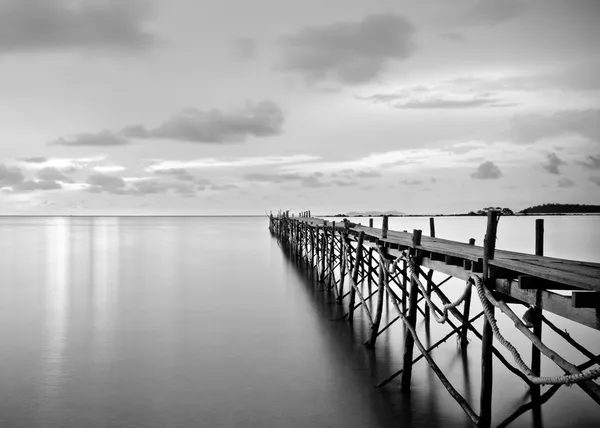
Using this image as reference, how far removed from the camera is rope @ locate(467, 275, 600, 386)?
12.6ft

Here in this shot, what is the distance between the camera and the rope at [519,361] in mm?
3846

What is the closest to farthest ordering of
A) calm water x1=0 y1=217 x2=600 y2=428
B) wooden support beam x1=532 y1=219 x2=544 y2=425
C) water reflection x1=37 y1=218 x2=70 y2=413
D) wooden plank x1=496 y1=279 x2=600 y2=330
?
wooden plank x1=496 y1=279 x2=600 y2=330 → wooden support beam x1=532 y1=219 x2=544 y2=425 → calm water x1=0 y1=217 x2=600 y2=428 → water reflection x1=37 y1=218 x2=70 y2=413

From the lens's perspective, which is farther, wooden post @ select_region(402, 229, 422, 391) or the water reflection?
the water reflection

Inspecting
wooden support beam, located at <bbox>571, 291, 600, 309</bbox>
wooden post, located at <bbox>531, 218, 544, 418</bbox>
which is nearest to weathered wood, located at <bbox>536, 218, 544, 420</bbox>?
wooden post, located at <bbox>531, 218, 544, 418</bbox>

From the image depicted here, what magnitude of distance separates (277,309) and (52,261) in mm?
20513

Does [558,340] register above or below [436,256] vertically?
below

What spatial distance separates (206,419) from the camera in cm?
700

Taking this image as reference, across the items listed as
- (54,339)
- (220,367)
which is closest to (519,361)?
(220,367)

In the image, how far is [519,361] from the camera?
4.80 m

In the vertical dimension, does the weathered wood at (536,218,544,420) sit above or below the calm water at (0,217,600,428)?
above

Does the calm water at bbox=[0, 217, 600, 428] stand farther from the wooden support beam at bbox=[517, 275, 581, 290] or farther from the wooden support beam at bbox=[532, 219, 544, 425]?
the wooden support beam at bbox=[517, 275, 581, 290]

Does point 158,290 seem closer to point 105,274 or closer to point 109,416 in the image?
point 105,274

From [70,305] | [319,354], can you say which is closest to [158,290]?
[70,305]

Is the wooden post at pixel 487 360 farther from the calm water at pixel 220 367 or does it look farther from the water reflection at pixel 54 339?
the water reflection at pixel 54 339
